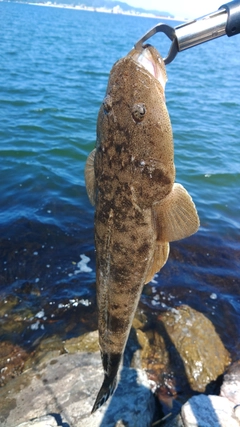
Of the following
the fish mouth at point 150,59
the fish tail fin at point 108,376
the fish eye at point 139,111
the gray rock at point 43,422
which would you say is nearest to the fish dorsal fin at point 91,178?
the fish eye at point 139,111

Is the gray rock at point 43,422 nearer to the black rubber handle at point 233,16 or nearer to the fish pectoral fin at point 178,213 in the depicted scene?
the fish pectoral fin at point 178,213

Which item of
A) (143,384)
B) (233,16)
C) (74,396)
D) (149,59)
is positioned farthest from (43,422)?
(233,16)

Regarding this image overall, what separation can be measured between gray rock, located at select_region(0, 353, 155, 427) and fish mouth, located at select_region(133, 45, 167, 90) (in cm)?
368

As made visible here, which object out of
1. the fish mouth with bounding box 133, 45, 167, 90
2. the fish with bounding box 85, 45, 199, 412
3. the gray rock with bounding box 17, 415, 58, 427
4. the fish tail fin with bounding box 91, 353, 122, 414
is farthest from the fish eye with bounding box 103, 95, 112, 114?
the gray rock with bounding box 17, 415, 58, 427

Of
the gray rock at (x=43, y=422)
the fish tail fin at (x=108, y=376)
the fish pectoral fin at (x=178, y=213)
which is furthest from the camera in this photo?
the gray rock at (x=43, y=422)

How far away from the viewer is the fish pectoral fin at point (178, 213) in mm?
2816

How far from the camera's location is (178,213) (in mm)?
2828

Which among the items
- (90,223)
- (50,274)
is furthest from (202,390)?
(90,223)

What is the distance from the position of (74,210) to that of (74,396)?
562cm

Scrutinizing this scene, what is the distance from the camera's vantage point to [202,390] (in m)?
5.06

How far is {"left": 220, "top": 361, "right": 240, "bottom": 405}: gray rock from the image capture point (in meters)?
4.52

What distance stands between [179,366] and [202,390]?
17.3 inches

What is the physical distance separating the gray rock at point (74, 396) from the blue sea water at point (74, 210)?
930 mm

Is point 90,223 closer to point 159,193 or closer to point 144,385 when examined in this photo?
point 144,385
